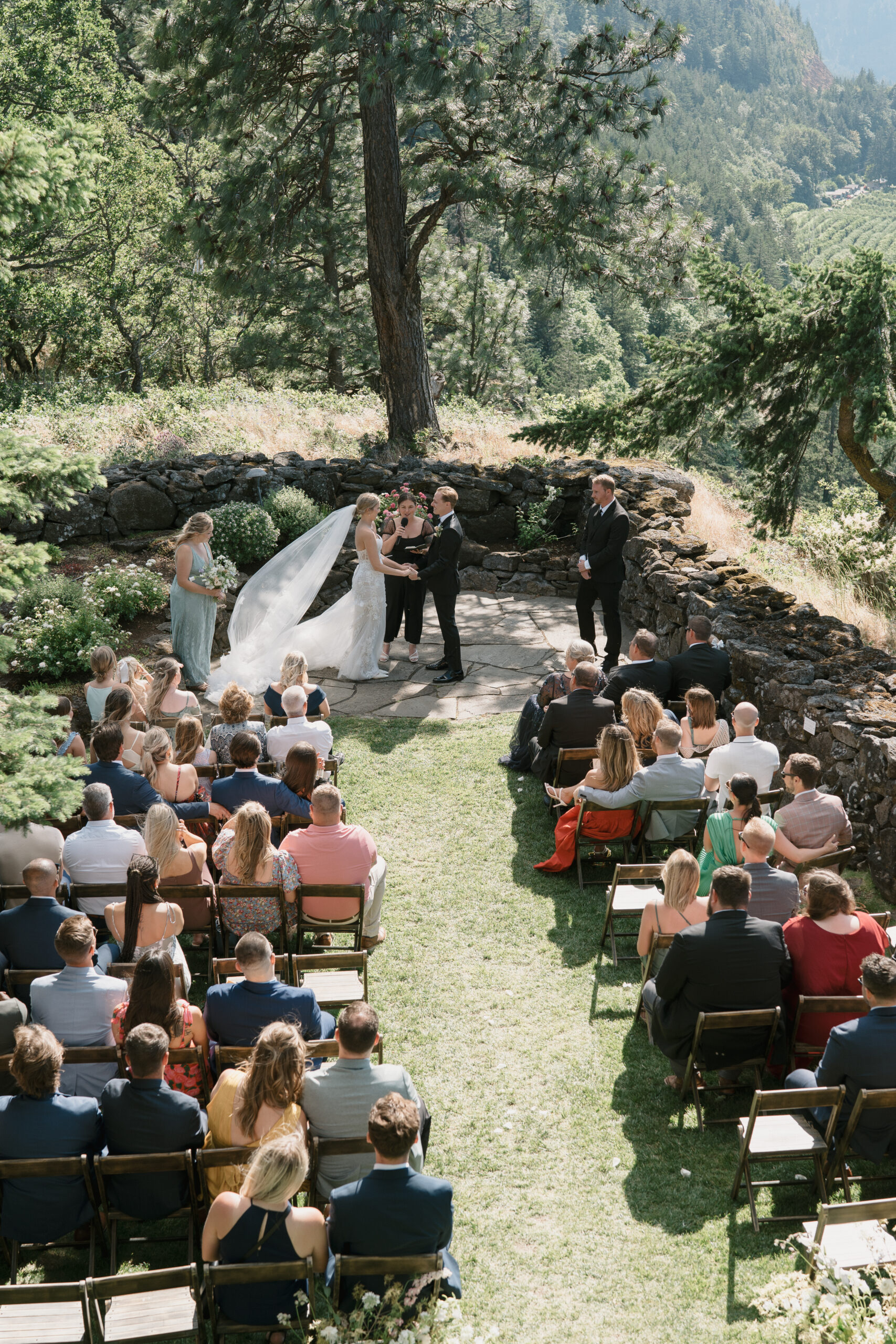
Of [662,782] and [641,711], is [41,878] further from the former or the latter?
[641,711]

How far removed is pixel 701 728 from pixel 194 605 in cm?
477

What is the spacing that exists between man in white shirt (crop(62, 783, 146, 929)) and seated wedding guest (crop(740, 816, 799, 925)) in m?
3.10

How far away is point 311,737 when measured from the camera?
22.8 feet

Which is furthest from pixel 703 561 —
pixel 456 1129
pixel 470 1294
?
pixel 470 1294

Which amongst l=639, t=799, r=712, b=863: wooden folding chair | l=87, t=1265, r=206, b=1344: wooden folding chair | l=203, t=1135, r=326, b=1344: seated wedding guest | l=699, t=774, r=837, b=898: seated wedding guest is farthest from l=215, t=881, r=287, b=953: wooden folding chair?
l=639, t=799, r=712, b=863: wooden folding chair

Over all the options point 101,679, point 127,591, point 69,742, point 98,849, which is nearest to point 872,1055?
point 98,849

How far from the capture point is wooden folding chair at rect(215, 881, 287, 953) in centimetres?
527

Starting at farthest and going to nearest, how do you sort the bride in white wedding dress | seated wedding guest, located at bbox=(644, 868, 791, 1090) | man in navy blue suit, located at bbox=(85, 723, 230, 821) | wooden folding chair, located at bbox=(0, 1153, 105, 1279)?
the bride in white wedding dress < man in navy blue suit, located at bbox=(85, 723, 230, 821) < seated wedding guest, located at bbox=(644, 868, 791, 1090) < wooden folding chair, located at bbox=(0, 1153, 105, 1279)

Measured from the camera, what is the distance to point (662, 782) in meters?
6.43

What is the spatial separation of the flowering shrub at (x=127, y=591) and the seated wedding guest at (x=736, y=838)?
22.0ft

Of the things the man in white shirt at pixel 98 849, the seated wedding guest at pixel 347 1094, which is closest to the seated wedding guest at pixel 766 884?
the seated wedding guest at pixel 347 1094

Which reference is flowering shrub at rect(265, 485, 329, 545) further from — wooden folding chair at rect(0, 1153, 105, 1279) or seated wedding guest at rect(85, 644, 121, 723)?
wooden folding chair at rect(0, 1153, 105, 1279)

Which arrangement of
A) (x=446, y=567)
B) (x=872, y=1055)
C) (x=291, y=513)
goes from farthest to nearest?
(x=291, y=513) < (x=446, y=567) < (x=872, y=1055)

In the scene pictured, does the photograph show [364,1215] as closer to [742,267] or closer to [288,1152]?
[288,1152]
